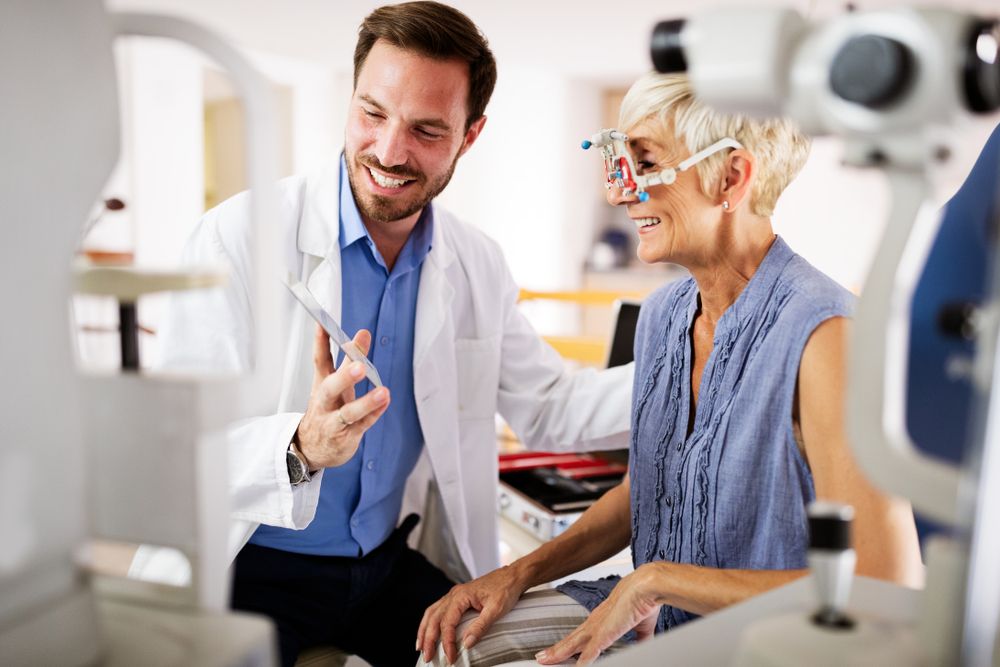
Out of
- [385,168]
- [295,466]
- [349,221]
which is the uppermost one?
[385,168]

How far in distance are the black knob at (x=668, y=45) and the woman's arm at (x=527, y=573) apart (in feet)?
2.88

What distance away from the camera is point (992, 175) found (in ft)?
2.96

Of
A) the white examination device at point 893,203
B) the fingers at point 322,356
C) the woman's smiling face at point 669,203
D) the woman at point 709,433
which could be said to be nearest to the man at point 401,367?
the fingers at point 322,356

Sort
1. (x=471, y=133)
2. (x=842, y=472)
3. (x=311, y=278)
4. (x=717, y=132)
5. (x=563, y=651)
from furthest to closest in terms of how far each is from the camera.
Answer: (x=471, y=133) < (x=311, y=278) < (x=717, y=132) < (x=563, y=651) < (x=842, y=472)

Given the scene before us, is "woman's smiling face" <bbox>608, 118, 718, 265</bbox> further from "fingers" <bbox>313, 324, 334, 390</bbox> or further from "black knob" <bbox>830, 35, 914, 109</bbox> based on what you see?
"black knob" <bbox>830, 35, 914, 109</bbox>

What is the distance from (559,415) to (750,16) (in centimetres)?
122

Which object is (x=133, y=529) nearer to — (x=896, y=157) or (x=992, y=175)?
(x=896, y=157)

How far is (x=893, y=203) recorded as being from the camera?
1.62ft

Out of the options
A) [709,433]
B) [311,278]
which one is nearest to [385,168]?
[311,278]

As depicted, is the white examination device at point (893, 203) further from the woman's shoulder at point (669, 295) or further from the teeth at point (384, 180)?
the teeth at point (384, 180)

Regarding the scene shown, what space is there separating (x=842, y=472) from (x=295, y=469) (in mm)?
761

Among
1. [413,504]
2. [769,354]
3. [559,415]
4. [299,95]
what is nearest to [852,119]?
[769,354]

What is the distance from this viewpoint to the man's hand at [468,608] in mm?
1180

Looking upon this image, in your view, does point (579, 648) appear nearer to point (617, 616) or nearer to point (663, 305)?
point (617, 616)
